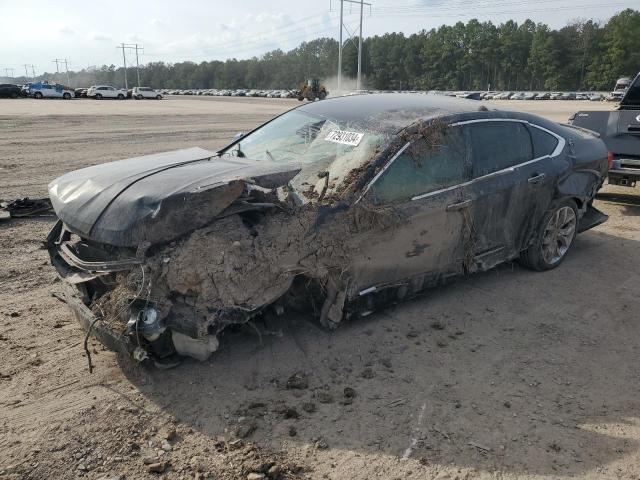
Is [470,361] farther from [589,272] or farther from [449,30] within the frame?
[449,30]

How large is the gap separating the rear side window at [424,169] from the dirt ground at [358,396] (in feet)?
3.47

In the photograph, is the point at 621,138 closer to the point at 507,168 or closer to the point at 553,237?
the point at 553,237

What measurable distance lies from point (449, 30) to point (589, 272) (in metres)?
120

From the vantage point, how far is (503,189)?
4617 millimetres

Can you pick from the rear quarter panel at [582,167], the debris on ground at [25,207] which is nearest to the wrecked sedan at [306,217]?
the rear quarter panel at [582,167]

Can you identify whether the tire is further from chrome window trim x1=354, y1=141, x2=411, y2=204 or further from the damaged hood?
the damaged hood

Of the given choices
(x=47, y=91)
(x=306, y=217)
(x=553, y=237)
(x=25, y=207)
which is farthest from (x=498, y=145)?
(x=47, y=91)

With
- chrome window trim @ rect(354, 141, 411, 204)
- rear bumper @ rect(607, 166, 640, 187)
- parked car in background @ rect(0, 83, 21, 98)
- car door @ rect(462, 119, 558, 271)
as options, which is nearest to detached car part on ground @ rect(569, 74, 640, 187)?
rear bumper @ rect(607, 166, 640, 187)

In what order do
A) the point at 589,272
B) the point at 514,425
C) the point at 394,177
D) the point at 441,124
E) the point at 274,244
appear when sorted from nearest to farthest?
the point at 514,425 → the point at 274,244 → the point at 394,177 → the point at 441,124 → the point at 589,272

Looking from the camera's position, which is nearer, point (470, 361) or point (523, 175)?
point (470, 361)

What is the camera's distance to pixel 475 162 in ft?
14.8

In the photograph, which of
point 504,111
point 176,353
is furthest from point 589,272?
point 176,353

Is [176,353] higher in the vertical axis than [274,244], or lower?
lower

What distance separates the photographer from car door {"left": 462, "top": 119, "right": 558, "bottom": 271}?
177 inches
